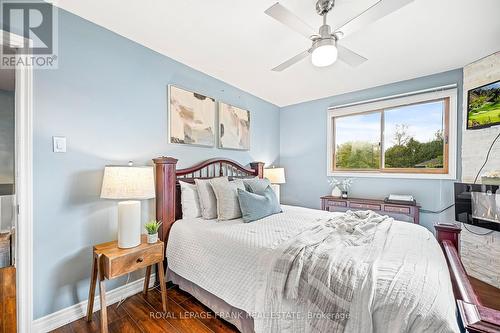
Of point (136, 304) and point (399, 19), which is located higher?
point (399, 19)

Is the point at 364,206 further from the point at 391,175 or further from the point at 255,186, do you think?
the point at 255,186

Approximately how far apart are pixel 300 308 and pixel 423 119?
3271 millimetres

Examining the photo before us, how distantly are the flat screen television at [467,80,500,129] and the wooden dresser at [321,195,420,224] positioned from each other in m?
1.21

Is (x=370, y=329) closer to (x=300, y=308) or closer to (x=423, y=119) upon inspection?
(x=300, y=308)

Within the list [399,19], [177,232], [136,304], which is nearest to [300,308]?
[177,232]

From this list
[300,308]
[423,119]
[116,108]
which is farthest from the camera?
[423,119]

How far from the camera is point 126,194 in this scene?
1751mm

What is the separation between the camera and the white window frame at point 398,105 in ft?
9.32

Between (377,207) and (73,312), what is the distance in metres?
3.59

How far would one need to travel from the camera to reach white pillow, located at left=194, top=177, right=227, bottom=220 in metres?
2.33

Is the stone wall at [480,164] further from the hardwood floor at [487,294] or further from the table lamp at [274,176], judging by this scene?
the table lamp at [274,176]

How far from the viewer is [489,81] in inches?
98.0

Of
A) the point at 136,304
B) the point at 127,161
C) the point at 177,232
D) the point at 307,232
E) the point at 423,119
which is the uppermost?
the point at 423,119

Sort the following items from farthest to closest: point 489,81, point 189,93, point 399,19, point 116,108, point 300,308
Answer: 1. point 189,93
2. point 489,81
3. point 116,108
4. point 399,19
5. point 300,308
